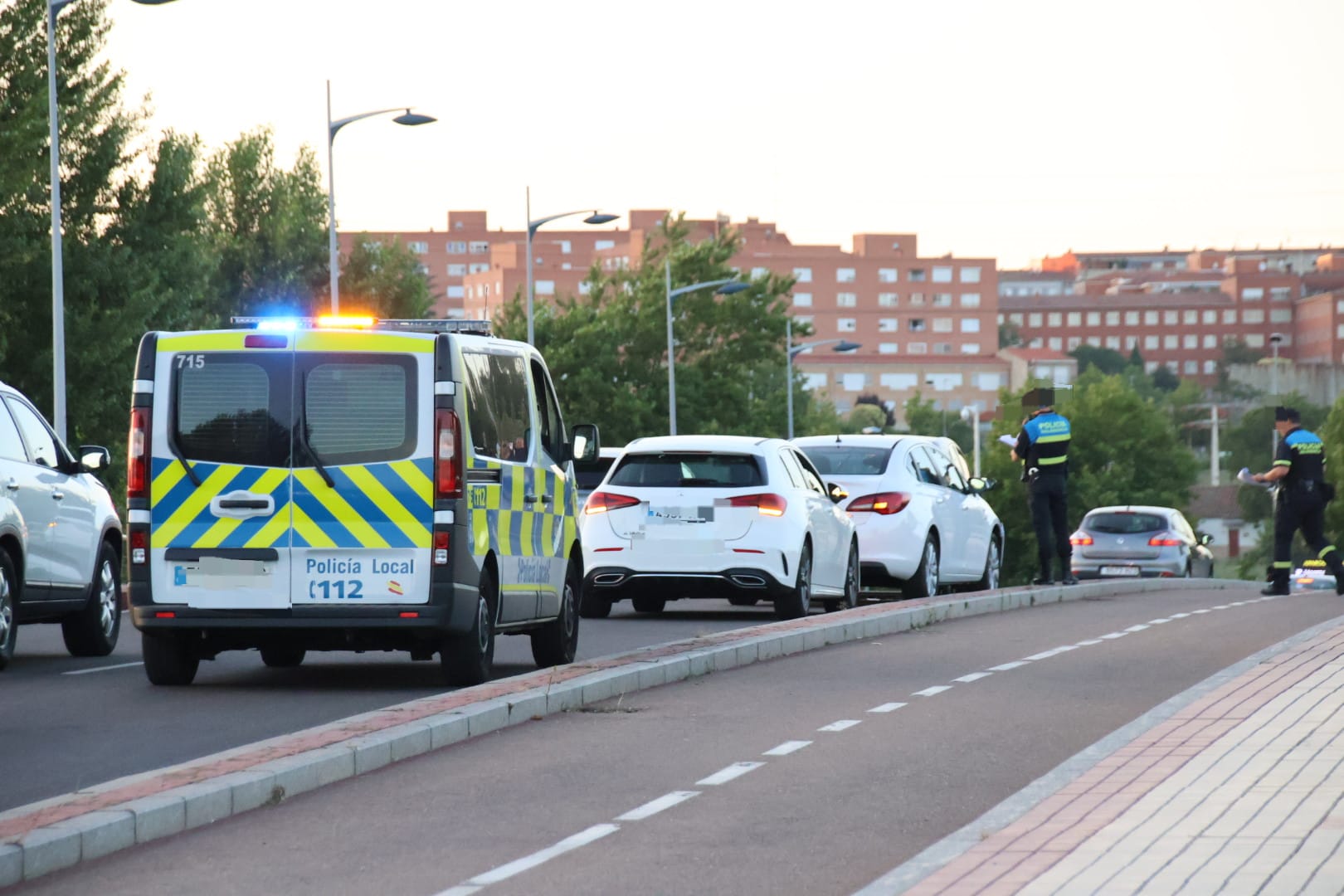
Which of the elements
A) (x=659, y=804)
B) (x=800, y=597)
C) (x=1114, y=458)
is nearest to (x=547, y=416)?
(x=800, y=597)

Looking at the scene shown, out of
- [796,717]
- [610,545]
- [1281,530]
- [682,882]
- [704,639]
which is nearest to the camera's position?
[682,882]

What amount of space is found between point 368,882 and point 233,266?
7308cm

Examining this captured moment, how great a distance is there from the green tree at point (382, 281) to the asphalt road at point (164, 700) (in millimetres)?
66130

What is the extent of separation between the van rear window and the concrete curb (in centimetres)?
199

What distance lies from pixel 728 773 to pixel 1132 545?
29524 mm

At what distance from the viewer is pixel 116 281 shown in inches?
1838

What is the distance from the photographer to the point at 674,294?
6538 centimetres

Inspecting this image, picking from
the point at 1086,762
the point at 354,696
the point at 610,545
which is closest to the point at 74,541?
the point at 354,696

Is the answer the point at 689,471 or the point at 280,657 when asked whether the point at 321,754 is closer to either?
the point at 280,657

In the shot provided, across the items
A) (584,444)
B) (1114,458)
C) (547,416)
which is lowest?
(1114,458)

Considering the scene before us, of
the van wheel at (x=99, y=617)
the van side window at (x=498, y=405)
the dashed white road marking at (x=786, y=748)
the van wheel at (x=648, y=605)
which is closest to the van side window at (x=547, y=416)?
the van side window at (x=498, y=405)

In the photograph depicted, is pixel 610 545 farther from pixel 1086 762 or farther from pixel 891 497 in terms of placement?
pixel 1086 762

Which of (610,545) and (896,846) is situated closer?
(896,846)

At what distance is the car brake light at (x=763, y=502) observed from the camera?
19.0 meters
